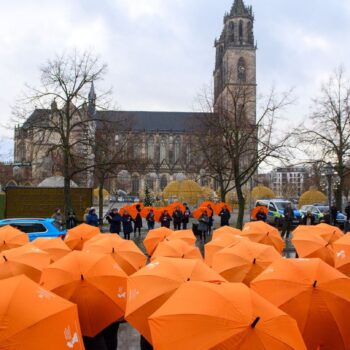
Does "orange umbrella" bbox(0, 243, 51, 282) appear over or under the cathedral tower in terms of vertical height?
under

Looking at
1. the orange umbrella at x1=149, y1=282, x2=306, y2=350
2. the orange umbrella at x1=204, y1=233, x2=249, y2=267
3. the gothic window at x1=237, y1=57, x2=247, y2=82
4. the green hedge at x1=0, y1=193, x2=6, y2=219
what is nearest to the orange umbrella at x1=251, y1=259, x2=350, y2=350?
the orange umbrella at x1=149, y1=282, x2=306, y2=350

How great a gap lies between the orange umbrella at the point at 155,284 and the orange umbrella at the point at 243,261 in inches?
76.4

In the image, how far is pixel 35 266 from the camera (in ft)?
22.2

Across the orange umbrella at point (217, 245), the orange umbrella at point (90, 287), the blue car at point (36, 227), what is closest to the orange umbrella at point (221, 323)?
the orange umbrella at point (90, 287)

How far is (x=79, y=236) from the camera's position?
11.5 meters

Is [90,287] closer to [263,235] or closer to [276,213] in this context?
[263,235]

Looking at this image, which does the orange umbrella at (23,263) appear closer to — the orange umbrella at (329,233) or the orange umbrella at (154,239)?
the orange umbrella at (154,239)

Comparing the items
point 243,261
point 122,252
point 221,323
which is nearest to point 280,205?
point 122,252

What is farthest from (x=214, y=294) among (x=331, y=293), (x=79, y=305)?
(x=79, y=305)

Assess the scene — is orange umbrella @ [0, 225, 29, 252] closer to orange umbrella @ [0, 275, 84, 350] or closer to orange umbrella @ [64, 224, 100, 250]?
orange umbrella @ [64, 224, 100, 250]

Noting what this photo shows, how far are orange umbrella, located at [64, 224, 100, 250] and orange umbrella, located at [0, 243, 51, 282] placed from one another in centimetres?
416

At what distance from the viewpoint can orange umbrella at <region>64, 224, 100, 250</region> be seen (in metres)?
11.3

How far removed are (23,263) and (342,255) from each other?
5.56m

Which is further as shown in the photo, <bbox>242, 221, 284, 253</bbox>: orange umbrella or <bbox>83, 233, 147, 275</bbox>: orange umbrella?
<bbox>242, 221, 284, 253</bbox>: orange umbrella
